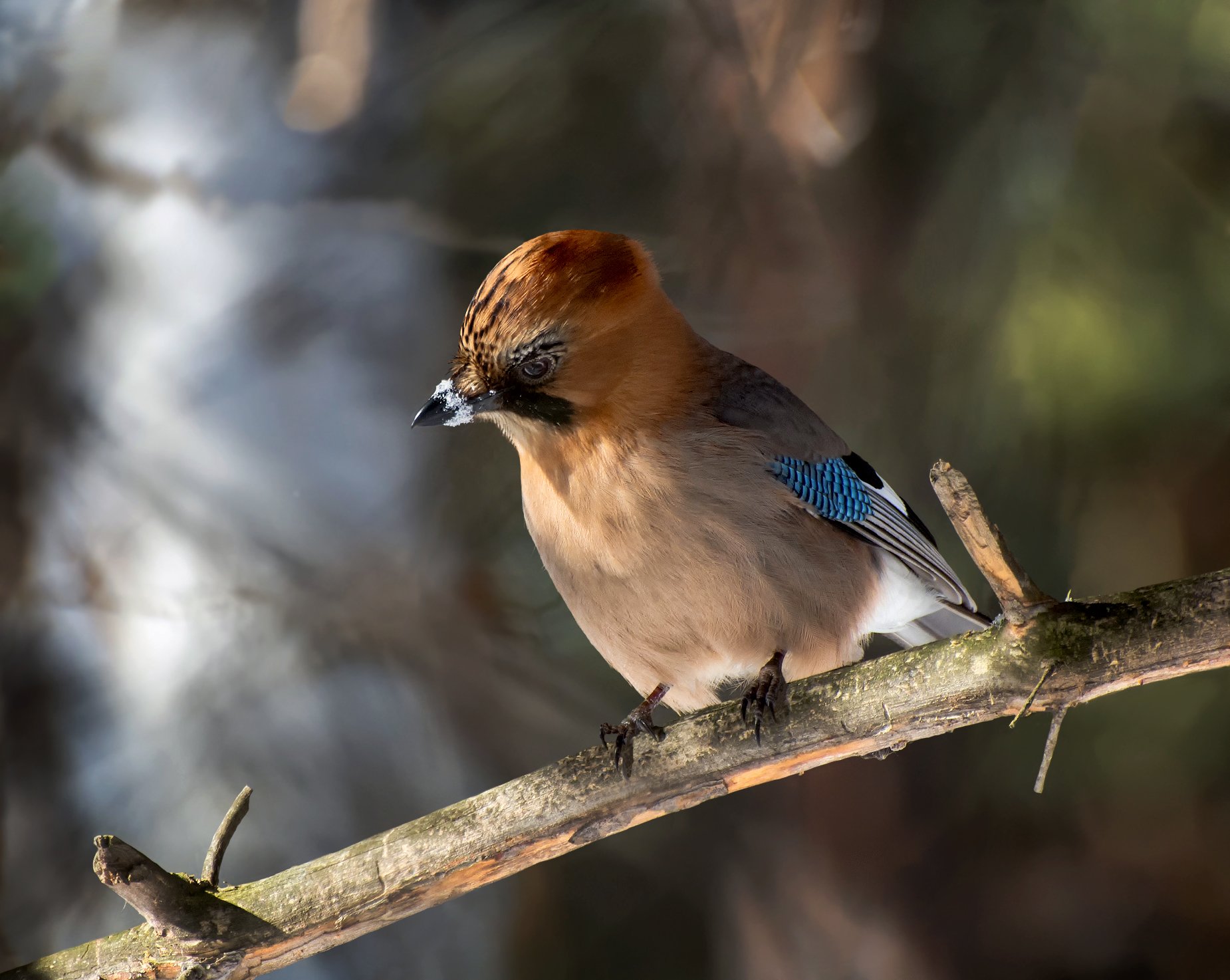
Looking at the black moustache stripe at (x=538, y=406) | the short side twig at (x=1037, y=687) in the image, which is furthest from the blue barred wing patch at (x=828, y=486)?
the short side twig at (x=1037, y=687)

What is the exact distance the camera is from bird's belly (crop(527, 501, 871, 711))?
1882 mm

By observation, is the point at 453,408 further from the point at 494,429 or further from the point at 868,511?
the point at 494,429

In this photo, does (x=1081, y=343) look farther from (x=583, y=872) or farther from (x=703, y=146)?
(x=583, y=872)

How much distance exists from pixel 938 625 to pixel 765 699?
2.97 ft

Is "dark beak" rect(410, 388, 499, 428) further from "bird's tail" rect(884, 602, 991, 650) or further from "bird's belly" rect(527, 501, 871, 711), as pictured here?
"bird's tail" rect(884, 602, 991, 650)

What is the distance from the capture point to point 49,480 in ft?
9.07

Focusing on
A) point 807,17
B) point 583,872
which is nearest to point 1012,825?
point 583,872

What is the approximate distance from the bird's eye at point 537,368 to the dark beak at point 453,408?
57 mm

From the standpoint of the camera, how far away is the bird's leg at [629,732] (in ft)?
5.73

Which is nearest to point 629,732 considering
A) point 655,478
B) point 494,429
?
point 655,478

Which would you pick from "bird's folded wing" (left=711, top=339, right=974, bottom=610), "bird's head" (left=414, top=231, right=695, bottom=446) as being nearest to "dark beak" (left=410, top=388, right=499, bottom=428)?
"bird's head" (left=414, top=231, right=695, bottom=446)

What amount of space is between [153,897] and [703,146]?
205 cm

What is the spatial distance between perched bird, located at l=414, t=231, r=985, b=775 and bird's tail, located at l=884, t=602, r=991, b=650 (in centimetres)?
41

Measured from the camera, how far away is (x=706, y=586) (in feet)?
6.19
